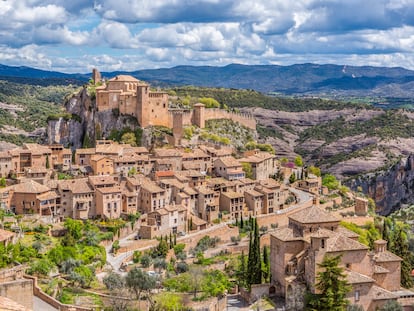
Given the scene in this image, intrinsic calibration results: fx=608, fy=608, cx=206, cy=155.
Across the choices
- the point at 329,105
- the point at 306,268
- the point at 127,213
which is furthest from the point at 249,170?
the point at 329,105

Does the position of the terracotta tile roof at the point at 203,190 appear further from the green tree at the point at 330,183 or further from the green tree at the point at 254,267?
the green tree at the point at 330,183

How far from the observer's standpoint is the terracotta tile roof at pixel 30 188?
49375 mm

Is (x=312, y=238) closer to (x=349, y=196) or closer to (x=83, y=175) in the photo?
(x=83, y=175)

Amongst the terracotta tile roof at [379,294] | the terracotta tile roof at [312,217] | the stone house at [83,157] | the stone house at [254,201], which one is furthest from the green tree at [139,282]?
the stone house at [83,157]

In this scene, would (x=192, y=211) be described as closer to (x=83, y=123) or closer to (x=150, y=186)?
(x=150, y=186)

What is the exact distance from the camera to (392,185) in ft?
353

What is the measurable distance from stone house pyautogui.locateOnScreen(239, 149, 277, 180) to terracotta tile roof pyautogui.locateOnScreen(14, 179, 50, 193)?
22877mm

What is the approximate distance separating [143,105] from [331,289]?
44843 mm

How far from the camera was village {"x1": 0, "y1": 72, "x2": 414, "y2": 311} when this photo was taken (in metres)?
33.8

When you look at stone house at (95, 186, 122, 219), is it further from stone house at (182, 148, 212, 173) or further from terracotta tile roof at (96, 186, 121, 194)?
stone house at (182, 148, 212, 173)

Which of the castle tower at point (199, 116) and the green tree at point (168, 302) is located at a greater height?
the castle tower at point (199, 116)

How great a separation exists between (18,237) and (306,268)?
22.3m

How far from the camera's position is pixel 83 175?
190 feet

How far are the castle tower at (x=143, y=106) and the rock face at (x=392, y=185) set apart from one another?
4857cm
